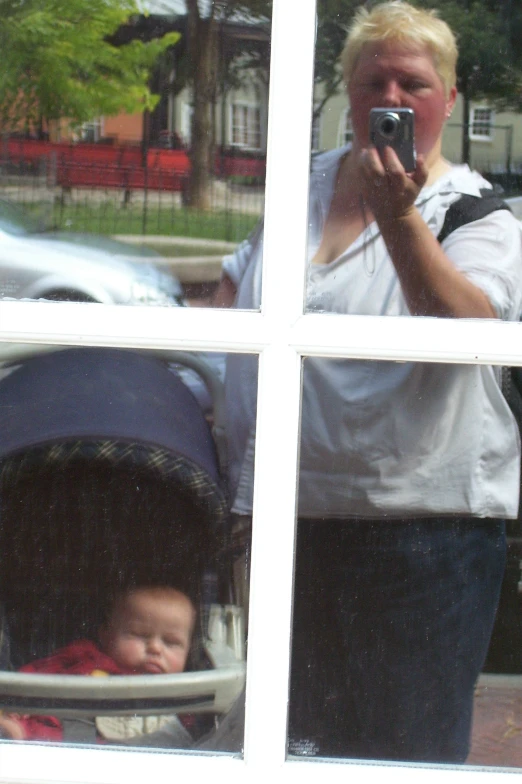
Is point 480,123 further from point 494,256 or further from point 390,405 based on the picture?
point 390,405

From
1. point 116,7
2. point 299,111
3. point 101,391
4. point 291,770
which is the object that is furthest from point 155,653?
point 116,7

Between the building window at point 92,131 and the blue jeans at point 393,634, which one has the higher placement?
the building window at point 92,131

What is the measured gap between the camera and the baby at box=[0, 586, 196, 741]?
1.10 m

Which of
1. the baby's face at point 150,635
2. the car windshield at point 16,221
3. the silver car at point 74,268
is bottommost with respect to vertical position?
the baby's face at point 150,635

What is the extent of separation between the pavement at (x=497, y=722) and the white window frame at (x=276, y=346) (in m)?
0.03

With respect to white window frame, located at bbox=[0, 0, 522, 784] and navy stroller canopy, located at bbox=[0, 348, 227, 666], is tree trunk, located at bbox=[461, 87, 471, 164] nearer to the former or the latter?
white window frame, located at bbox=[0, 0, 522, 784]

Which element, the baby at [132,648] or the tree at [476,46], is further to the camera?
the baby at [132,648]

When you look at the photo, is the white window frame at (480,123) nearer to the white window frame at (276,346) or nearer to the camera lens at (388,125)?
the camera lens at (388,125)

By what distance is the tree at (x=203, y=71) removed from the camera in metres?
1.03

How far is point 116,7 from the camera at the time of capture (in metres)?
1.05

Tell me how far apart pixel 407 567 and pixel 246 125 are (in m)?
0.55

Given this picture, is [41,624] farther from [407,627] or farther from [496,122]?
[496,122]

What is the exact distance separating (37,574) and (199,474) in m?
0.23

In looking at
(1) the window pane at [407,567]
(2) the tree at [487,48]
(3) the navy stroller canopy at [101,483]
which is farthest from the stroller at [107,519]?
(2) the tree at [487,48]
